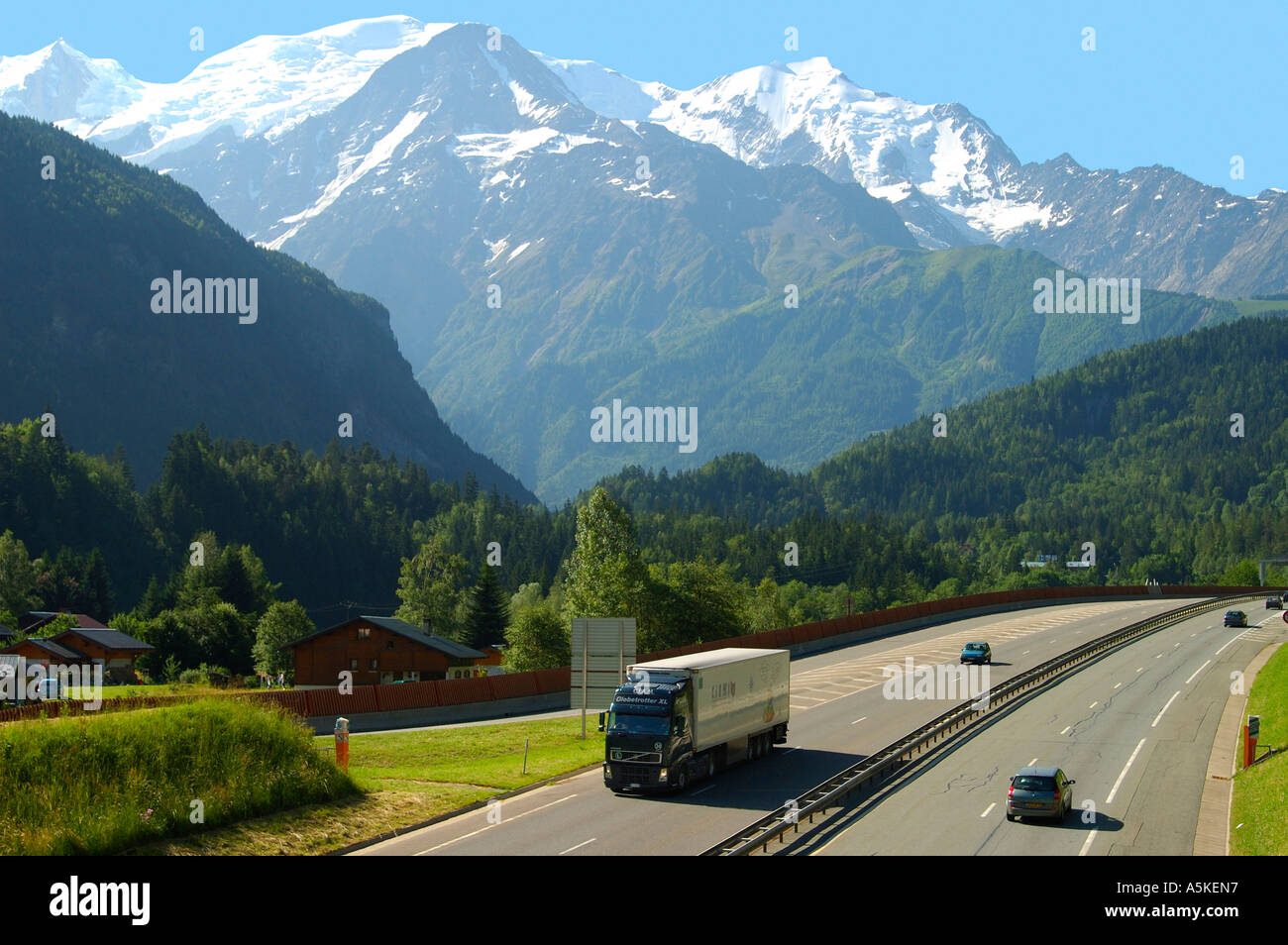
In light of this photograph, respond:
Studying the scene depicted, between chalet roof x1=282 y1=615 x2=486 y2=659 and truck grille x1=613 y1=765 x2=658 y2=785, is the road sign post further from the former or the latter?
chalet roof x1=282 y1=615 x2=486 y2=659

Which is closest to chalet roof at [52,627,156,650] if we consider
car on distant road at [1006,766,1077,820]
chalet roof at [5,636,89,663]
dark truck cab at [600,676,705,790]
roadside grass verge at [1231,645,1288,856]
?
chalet roof at [5,636,89,663]

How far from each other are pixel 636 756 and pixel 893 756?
8.86 metres

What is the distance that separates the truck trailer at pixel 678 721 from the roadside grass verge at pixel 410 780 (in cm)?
402

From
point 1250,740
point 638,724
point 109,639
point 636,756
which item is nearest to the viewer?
point 636,756

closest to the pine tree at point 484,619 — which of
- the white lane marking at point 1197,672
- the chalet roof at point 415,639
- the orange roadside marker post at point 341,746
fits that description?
the chalet roof at point 415,639

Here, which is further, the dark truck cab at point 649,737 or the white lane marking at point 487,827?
the dark truck cab at point 649,737

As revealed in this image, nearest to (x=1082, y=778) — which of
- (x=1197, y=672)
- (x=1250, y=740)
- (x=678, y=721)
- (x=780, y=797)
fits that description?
(x=1250, y=740)

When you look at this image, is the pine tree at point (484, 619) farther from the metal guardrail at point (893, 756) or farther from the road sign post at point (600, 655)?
the road sign post at point (600, 655)

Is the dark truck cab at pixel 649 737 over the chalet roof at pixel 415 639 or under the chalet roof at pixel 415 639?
over

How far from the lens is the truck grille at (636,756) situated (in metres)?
37.0

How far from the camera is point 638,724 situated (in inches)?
1473

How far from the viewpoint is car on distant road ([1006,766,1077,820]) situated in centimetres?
3291

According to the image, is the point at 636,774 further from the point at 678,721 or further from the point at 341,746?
the point at 341,746
